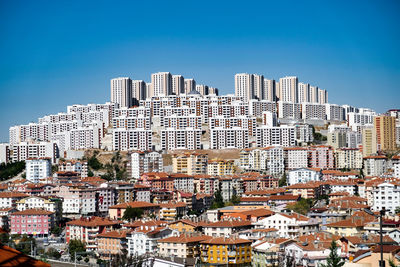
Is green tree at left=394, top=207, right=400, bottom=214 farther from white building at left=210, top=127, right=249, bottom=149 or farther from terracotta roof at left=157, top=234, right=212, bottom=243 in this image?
white building at left=210, top=127, right=249, bottom=149

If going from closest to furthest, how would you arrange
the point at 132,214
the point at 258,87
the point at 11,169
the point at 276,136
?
the point at 132,214, the point at 11,169, the point at 276,136, the point at 258,87

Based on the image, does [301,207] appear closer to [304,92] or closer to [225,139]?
[225,139]

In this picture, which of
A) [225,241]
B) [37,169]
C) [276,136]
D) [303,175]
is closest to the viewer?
[225,241]

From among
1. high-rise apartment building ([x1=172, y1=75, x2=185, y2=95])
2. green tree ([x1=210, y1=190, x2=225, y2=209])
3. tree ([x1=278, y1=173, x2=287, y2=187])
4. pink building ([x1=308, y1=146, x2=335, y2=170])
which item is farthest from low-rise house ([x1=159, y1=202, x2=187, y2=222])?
high-rise apartment building ([x1=172, y1=75, x2=185, y2=95])

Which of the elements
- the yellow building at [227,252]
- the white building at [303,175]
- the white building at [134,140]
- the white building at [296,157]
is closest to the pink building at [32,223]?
the yellow building at [227,252]

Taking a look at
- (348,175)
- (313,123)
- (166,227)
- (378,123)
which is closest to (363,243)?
(166,227)

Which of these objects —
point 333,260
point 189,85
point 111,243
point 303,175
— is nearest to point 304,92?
point 189,85

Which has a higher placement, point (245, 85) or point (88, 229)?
point (245, 85)
